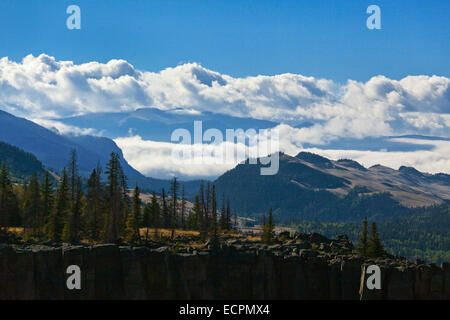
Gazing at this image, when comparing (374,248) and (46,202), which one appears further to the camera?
(46,202)

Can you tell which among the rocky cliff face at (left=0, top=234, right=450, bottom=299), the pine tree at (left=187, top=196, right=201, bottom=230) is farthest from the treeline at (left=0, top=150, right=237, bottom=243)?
the rocky cliff face at (left=0, top=234, right=450, bottom=299)

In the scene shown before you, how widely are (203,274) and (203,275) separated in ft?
0.55

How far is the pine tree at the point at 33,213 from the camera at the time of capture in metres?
127

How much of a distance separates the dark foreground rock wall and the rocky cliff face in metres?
0.15

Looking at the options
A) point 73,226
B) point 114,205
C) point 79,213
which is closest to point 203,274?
point 73,226

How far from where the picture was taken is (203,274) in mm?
96125

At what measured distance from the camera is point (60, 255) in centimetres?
9300

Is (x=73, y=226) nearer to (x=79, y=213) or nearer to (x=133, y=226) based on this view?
(x=79, y=213)

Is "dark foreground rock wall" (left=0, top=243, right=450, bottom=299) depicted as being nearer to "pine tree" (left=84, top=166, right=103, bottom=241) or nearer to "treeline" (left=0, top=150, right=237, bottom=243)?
"treeline" (left=0, top=150, right=237, bottom=243)
